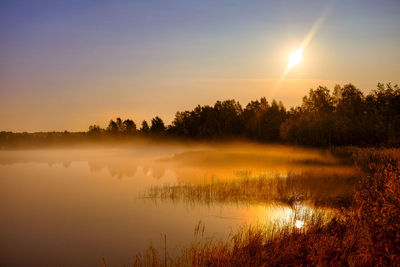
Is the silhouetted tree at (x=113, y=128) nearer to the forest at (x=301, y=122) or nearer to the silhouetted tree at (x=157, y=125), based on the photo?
the forest at (x=301, y=122)

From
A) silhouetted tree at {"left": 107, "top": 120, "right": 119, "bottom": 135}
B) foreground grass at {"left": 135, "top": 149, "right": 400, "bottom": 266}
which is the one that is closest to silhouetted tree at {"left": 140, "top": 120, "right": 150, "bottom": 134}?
silhouetted tree at {"left": 107, "top": 120, "right": 119, "bottom": 135}

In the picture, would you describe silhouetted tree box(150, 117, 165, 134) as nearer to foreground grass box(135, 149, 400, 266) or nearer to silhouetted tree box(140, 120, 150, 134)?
silhouetted tree box(140, 120, 150, 134)

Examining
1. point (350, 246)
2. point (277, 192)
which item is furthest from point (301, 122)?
point (350, 246)

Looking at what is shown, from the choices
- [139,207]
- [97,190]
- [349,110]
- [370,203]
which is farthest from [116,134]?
[370,203]

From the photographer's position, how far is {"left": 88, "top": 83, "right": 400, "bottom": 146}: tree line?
71062mm

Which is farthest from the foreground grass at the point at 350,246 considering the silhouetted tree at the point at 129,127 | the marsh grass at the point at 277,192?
the silhouetted tree at the point at 129,127

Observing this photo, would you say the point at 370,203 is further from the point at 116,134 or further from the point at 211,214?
the point at 116,134

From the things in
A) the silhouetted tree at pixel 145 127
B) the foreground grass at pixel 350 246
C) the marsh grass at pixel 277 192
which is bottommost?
the marsh grass at pixel 277 192

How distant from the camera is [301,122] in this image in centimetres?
8356

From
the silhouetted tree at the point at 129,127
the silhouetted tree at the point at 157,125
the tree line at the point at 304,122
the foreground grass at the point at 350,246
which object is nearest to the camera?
the foreground grass at the point at 350,246

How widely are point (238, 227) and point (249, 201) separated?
562 centimetres

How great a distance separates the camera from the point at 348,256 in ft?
31.1

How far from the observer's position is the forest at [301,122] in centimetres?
7106

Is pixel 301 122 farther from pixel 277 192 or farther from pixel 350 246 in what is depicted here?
pixel 350 246
